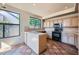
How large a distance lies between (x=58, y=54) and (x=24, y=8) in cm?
118

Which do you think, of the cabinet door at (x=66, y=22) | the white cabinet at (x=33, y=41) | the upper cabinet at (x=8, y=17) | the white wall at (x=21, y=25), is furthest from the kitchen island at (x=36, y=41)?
the cabinet door at (x=66, y=22)

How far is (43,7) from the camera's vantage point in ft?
6.42

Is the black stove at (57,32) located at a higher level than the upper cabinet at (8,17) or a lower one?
lower

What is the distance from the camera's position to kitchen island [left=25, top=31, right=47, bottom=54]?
6.64 feet

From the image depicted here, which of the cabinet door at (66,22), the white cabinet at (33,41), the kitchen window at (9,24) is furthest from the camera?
the white cabinet at (33,41)

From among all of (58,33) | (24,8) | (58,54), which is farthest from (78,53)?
(24,8)

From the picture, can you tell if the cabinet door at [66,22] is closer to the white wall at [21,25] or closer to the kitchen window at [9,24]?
the white wall at [21,25]

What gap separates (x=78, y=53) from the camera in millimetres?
1841

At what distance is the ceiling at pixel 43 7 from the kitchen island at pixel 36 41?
475 mm

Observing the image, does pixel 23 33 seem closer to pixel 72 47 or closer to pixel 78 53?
pixel 72 47

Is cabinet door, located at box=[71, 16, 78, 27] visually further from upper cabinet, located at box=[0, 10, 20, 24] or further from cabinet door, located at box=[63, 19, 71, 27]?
upper cabinet, located at box=[0, 10, 20, 24]

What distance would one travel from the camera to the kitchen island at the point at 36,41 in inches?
79.7

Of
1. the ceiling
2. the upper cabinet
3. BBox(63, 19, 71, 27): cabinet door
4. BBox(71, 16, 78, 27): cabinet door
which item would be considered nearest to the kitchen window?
the upper cabinet

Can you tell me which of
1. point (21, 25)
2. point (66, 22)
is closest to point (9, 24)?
point (21, 25)
